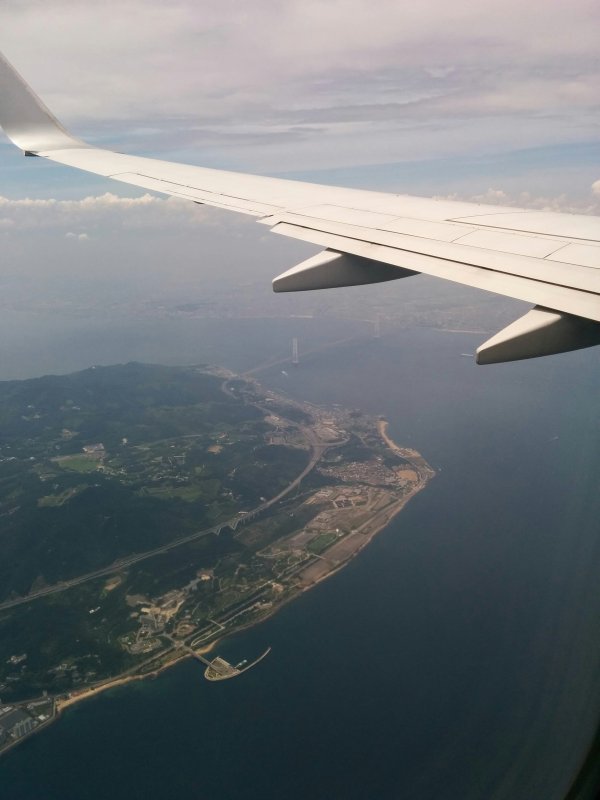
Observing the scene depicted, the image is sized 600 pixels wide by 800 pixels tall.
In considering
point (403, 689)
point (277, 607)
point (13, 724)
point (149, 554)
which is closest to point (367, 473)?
point (149, 554)

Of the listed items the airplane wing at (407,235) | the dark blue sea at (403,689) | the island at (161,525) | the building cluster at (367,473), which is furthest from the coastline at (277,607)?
the airplane wing at (407,235)

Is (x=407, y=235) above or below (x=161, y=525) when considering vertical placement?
above

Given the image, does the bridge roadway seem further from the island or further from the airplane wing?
the airplane wing

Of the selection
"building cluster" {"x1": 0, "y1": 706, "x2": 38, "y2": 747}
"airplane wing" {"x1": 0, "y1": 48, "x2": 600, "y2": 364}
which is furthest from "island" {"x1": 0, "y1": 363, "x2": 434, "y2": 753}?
"airplane wing" {"x1": 0, "y1": 48, "x2": 600, "y2": 364}

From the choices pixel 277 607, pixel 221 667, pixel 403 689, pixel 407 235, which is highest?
pixel 407 235

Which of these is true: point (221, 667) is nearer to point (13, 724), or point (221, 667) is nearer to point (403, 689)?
point (403, 689)

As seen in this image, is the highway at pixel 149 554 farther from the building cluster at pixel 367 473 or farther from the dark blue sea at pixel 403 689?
the dark blue sea at pixel 403 689

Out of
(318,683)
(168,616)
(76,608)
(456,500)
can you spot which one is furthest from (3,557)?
(456,500)
